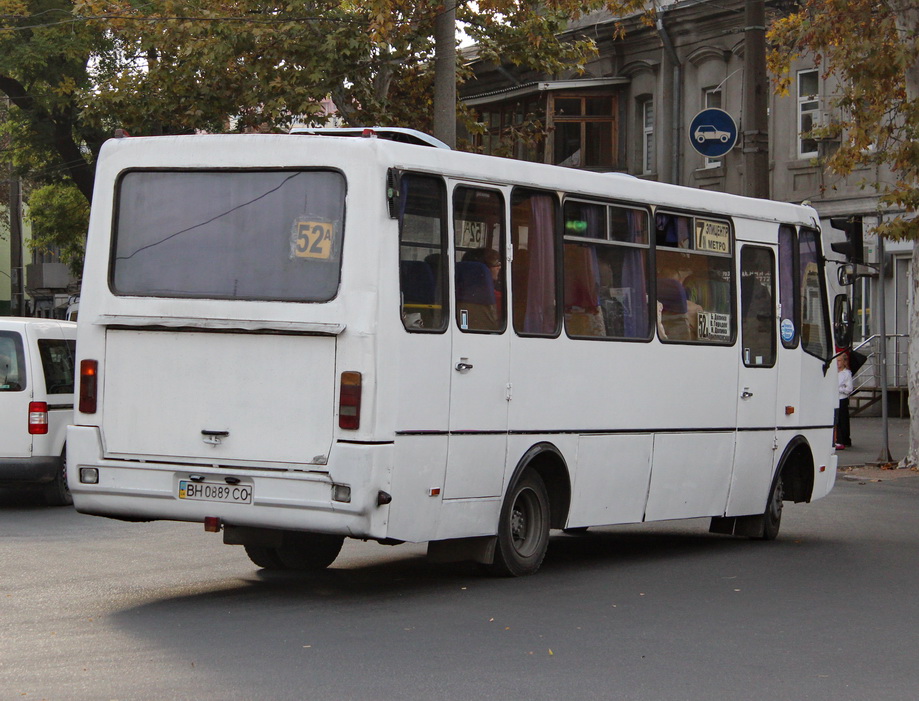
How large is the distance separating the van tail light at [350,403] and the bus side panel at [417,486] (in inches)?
12.8

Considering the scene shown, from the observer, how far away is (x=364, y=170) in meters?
9.33

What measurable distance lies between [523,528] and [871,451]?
14.7 meters

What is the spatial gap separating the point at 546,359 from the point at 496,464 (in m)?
0.86

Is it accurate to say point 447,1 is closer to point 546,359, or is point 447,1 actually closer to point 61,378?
point 61,378

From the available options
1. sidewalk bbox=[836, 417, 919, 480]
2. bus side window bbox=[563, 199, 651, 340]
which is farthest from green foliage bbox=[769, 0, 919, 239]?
bus side window bbox=[563, 199, 651, 340]

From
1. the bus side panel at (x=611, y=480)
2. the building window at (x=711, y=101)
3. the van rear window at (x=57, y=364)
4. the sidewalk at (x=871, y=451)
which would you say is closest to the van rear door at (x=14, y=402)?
the van rear window at (x=57, y=364)

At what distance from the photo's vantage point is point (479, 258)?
10.1m

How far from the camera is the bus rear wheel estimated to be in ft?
35.7

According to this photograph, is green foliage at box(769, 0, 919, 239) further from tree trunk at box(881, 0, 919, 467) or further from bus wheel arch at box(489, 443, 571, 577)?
bus wheel arch at box(489, 443, 571, 577)

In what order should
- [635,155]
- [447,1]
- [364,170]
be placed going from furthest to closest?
1. [635,155]
2. [447,1]
3. [364,170]

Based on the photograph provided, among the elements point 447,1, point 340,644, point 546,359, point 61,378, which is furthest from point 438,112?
point 340,644

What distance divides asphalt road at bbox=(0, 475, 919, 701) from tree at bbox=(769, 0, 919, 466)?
7635mm

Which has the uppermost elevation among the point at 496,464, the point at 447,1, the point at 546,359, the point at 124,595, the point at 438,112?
the point at 447,1

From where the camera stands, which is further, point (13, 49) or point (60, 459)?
point (13, 49)
